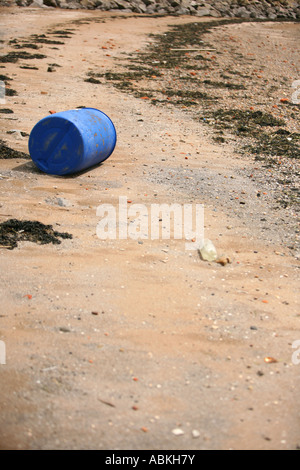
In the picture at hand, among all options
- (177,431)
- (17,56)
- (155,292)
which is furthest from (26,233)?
(17,56)

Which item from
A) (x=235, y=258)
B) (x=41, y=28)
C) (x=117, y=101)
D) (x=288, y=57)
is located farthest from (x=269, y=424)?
(x=41, y=28)

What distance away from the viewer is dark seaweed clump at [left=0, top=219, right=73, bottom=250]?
444cm

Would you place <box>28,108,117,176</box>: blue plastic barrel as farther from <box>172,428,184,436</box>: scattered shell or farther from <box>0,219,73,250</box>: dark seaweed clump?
<box>172,428,184,436</box>: scattered shell

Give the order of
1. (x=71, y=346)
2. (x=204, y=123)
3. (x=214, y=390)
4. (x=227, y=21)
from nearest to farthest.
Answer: (x=214, y=390), (x=71, y=346), (x=204, y=123), (x=227, y=21)

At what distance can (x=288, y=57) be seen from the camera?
44.4ft

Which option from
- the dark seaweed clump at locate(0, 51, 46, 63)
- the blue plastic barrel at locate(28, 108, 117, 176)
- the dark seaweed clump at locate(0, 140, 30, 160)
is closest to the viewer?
the blue plastic barrel at locate(28, 108, 117, 176)

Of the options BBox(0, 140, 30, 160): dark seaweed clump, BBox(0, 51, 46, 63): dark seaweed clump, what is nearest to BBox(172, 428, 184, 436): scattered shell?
BBox(0, 140, 30, 160): dark seaweed clump

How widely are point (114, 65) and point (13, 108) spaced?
4008 millimetres

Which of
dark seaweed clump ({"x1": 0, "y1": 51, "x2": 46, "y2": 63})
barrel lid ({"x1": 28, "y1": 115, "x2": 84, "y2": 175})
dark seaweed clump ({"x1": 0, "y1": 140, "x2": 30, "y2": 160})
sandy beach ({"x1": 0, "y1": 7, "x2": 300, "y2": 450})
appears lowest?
sandy beach ({"x1": 0, "y1": 7, "x2": 300, "y2": 450})

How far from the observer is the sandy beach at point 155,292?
2770mm

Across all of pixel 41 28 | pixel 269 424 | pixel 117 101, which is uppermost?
pixel 41 28

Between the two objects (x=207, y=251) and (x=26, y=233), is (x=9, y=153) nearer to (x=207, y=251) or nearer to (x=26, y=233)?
(x=26, y=233)

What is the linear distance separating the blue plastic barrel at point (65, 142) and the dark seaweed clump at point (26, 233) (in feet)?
4.16

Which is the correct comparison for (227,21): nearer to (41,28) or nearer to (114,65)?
(41,28)
